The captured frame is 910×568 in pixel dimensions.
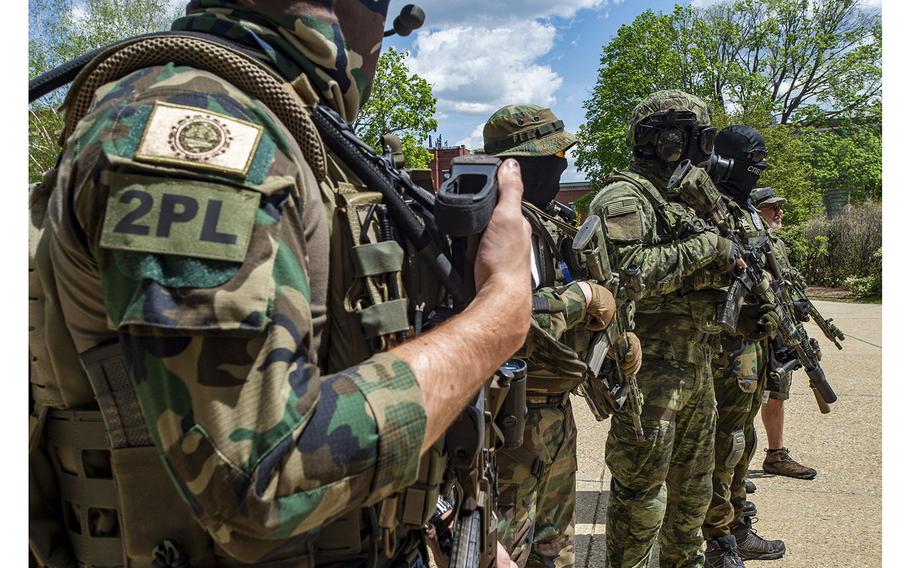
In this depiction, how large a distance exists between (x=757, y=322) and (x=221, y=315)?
444 cm

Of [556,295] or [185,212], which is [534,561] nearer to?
[556,295]

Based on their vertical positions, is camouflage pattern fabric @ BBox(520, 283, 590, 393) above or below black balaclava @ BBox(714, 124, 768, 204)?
below

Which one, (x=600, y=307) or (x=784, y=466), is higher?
(x=600, y=307)

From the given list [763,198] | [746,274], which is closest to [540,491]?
[746,274]

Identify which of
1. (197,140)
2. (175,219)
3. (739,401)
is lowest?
(739,401)

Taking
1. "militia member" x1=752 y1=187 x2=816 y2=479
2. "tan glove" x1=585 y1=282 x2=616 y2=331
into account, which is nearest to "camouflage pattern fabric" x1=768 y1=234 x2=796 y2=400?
"militia member" x1=752 y1=187 x2=816 y2=479

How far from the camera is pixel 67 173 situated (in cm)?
92

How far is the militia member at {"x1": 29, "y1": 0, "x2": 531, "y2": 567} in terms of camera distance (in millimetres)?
832

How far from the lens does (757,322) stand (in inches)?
180

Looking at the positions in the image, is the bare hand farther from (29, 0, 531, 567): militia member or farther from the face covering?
the face covering

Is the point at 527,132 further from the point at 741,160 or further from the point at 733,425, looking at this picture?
the point at 733,425

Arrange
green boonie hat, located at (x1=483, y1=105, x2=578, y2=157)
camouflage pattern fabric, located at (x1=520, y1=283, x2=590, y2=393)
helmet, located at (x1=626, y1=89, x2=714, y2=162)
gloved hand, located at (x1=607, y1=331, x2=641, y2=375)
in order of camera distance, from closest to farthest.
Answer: camouflage pattern fabric, located at (x1=520, y1=283, x2=590, y2=393), gloved hand, located at (x1=607, y1=331, x2=641, y2=375), green boonie hat, located at (x1=483, y1=105, x2=578, y2=157), helmet, located at (x1=626, y1=89, x2=714, y2=162)

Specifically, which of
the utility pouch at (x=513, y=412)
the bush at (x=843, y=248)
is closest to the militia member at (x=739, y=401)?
the utility pouch at (x=513, y=412)

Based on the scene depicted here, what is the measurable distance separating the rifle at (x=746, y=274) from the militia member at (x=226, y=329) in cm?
309
